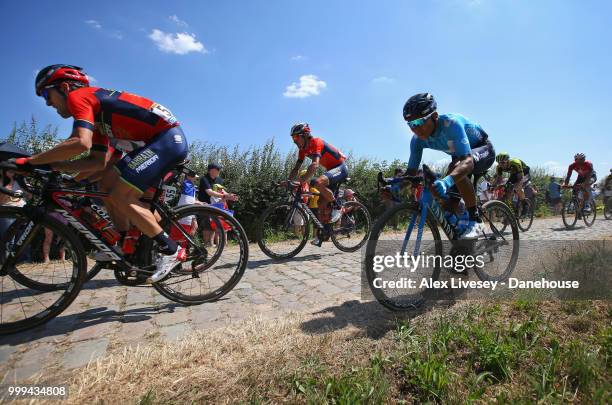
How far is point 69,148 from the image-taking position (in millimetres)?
2672

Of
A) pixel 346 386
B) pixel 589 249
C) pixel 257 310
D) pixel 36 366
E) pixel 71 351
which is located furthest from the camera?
pixel 589 249

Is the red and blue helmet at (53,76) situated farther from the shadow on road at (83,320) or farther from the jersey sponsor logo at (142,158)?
the shadow on road at (83,320)

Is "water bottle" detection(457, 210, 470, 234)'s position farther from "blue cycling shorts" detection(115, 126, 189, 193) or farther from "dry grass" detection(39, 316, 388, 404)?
"blue cycling shorts" detection(115, 126, 189, 193)

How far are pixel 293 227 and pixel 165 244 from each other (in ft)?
11.2

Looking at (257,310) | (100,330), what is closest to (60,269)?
(100,330)

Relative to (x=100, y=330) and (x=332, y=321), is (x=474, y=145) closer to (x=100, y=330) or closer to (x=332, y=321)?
(x=332, y=321)

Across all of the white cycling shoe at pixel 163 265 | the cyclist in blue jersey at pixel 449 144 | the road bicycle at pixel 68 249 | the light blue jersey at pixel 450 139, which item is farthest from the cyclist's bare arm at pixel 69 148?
the light blue jersey at pixel 450 139

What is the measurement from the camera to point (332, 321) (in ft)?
9.61

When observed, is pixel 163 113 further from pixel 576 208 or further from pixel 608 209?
pixel 608 209

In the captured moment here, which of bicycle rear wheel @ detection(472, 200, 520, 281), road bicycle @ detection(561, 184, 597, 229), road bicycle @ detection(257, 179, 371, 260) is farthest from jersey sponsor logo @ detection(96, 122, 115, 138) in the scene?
road bicycle @ detection(561, 184, 597, 229)

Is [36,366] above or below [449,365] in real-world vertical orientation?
below

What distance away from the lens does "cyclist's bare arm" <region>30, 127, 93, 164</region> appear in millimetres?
2662

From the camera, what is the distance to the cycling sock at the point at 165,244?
3178 millimetres

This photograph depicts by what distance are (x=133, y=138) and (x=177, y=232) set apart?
41.7 inches
